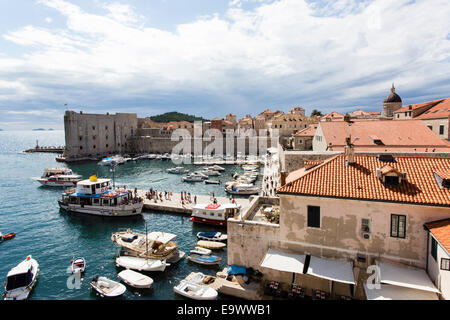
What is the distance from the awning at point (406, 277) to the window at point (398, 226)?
1.18 meters

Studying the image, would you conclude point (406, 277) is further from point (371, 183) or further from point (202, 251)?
point (202, 251)

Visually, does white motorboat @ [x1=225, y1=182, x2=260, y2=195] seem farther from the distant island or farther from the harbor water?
the distant island

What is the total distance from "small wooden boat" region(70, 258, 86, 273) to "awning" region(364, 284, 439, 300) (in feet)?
52.5

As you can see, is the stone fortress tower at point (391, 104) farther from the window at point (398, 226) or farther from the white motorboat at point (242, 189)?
the window at point (398, 226)

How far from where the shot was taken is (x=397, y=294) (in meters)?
8.93

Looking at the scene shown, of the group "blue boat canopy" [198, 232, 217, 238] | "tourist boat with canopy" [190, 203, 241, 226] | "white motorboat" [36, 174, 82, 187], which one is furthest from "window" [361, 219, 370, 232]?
"white motorboat" [36, 174, 82, 187]

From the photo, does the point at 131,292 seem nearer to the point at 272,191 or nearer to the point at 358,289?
the point at 358,289

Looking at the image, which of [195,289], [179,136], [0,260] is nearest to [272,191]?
[195,289]

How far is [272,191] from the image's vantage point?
2944 centimetres

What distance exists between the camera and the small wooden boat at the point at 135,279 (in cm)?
1491

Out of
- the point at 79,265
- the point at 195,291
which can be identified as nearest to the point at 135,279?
the point at 195,291

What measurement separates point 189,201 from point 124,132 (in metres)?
67.7

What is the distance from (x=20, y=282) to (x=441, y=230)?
20238mm

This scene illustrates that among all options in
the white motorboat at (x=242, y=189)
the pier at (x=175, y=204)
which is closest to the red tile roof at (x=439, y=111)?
the white motorboat at (x=242, y=189)
